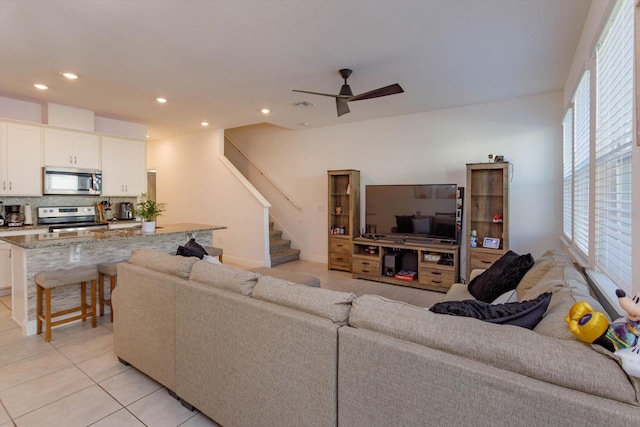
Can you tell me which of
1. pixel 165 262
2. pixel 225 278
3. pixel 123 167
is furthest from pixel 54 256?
pixel 123 167

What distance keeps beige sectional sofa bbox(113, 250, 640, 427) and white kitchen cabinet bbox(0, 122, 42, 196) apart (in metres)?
3.65

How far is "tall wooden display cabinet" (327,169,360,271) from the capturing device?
5.51 metres

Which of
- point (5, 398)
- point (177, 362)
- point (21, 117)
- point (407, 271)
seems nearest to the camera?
point (177, 362)

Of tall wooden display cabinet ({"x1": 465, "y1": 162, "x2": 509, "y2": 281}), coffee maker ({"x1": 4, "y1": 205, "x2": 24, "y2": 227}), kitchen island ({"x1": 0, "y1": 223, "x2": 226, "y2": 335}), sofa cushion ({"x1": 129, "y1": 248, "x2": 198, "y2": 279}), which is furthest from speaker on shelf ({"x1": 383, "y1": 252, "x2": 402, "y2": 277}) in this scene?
coffee maker ({"x1": 4, "y1": 205, "x2": 24, "y2": 227})

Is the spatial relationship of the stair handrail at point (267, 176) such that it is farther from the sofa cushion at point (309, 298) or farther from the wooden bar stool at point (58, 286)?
the sofa cushion at point (309, 298)

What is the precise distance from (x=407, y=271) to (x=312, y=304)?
3793 mm

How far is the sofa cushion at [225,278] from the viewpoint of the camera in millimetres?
1762

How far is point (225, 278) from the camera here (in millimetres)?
1852

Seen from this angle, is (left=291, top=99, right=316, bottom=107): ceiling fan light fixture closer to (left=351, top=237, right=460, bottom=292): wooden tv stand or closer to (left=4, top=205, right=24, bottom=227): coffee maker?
(left=351, top=237, right=460, bottom=292): wooden tv stand

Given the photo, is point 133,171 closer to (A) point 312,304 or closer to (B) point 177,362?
(B) point 177,362

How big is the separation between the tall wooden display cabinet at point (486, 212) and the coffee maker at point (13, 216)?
624 cm

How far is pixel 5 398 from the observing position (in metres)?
2.13

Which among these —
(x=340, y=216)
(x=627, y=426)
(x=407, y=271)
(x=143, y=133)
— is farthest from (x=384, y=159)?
(x=627, y=426)

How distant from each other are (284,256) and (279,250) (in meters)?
0.26
